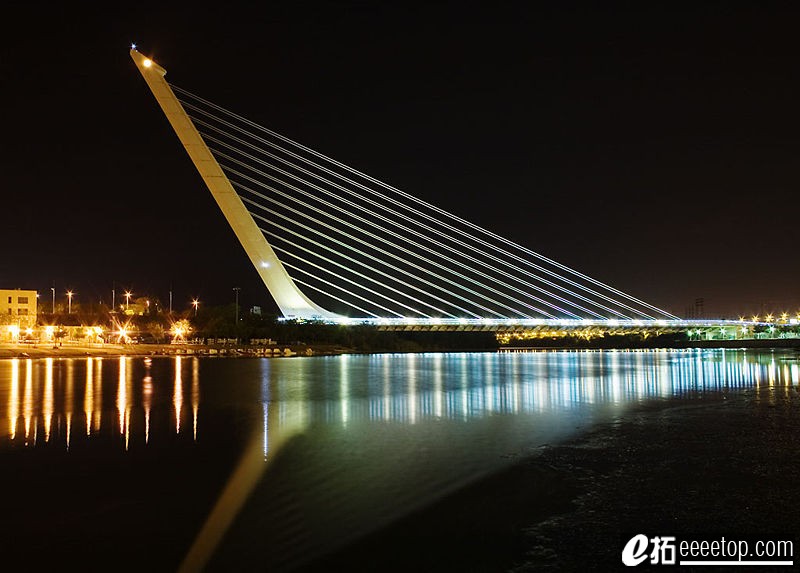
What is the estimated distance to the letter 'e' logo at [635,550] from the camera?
14.6ft

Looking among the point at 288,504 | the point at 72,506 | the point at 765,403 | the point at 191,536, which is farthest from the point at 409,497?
the point at 765,403

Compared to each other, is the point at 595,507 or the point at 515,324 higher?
the point at 515,324

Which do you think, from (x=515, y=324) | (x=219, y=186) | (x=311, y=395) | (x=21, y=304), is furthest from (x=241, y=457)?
(x=21, y=304)

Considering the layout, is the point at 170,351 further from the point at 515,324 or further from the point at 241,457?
the point at 241,457

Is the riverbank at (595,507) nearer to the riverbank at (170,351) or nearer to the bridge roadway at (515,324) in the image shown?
the riverbank at (170,351)

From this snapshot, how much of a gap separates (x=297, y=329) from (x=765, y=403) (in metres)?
30.4

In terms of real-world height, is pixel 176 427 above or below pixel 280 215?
below

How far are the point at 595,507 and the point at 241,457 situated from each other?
162 inches

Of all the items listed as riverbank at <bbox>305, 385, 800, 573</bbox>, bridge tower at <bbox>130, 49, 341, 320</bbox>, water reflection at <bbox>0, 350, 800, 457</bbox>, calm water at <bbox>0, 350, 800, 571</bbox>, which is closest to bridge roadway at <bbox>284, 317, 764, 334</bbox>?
bridge tower at <bbox>130, 49, 341, 320</bbox>

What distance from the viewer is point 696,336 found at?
76.7 metres

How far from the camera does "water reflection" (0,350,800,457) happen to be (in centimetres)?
1041

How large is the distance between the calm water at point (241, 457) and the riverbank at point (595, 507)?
40cm

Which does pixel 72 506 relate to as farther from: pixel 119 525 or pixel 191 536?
pixel 191 536

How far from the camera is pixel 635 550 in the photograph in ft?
15.2
